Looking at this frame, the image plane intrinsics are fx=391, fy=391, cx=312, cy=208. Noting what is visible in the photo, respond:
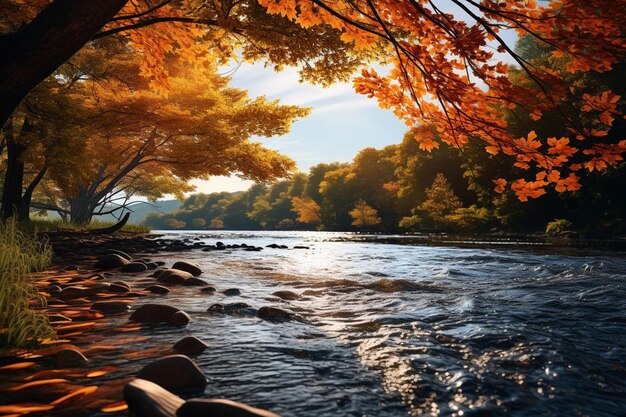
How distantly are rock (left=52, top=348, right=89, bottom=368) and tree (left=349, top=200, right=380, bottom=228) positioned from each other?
50025mm

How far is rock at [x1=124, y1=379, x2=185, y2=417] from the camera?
183 centimetres

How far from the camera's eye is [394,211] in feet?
174

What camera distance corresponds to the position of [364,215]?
5269 cm

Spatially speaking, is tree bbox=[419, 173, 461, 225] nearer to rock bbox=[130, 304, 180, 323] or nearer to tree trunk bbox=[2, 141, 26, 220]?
tree trunk bbox=[2, 141, 26, 220]

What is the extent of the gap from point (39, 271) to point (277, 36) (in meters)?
6.37

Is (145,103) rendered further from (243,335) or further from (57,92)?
(243,335)

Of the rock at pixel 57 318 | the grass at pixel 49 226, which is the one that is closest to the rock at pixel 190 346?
the rock at pixel 57 318

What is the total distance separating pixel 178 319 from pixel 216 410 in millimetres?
2140

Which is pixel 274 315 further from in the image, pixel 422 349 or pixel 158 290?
pixel 158 290

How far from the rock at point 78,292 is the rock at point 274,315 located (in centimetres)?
234

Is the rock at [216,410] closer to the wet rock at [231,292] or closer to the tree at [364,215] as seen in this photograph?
the wet rock at [231,292]

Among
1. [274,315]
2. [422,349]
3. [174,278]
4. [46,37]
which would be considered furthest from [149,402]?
[174,278]

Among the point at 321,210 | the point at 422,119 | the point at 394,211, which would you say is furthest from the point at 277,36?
the point at 321,210

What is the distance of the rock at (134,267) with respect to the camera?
24.5ft
